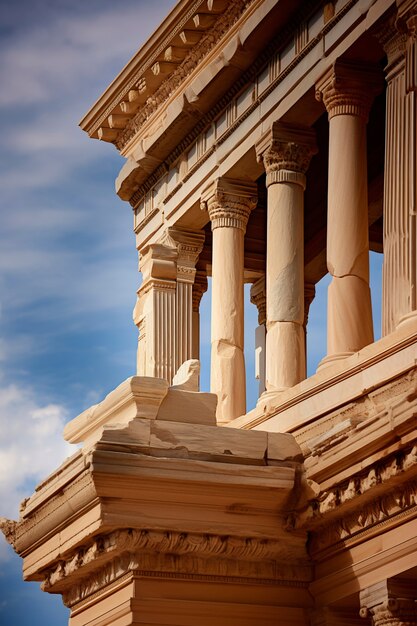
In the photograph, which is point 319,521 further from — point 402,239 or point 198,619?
point 402,239

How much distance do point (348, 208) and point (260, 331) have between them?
8.86m

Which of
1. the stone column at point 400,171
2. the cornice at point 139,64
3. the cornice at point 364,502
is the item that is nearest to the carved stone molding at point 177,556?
the cornice at point 364,502

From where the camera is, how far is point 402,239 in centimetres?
2295

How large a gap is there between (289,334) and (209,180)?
4.88 meters

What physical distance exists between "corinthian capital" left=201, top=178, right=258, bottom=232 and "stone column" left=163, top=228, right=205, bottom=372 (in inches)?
82.1

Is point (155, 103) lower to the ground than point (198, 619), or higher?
higher

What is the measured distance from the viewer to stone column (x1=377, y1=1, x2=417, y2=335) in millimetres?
22625

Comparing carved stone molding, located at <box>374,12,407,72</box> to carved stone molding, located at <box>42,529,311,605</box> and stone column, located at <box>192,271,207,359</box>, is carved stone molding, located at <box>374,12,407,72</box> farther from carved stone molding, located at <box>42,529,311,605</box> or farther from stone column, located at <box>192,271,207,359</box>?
stone column, located at <box>192,271,207,359</box>

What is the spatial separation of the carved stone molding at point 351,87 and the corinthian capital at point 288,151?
1797mm

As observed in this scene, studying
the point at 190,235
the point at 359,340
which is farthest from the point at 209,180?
the point at 359,340

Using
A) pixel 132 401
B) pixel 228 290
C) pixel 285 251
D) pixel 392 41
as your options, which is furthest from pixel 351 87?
pixel 132 401

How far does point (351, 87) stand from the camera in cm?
2611

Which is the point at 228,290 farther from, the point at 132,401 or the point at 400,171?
the point at 132,401

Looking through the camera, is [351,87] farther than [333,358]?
Yes
